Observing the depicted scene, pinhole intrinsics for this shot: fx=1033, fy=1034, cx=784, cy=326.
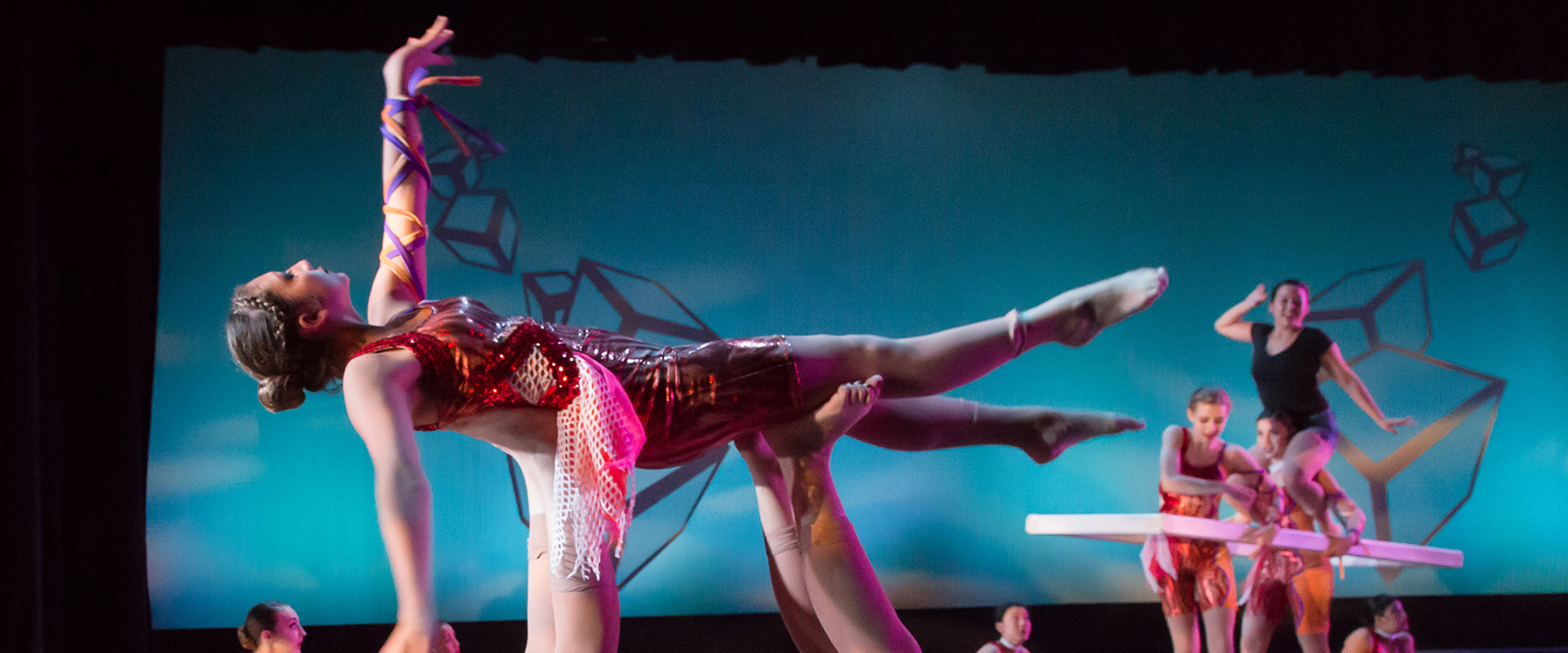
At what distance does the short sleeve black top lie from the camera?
3652 mm

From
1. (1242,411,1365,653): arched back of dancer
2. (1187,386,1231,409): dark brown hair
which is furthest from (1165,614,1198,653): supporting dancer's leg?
(1187,386,1231,409): dark brown hair

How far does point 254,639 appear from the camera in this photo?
9.16 ft

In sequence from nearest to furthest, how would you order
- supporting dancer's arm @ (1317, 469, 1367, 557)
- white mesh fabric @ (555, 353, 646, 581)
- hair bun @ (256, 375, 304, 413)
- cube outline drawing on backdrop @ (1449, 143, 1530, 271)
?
white mesh fabric @ (555, 353, 646, 581)
hair bun @ (256, 375, 304, 413)
supporting dancer's arm @ (1317, 469, 1367, 557)
cube outline drawing on backdrop @ (1449, 143, 1530, 271)

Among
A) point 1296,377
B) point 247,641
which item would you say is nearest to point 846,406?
point 247,641

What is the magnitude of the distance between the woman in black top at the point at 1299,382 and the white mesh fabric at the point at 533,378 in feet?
9.11

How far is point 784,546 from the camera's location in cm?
172

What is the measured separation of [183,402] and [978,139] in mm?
3311

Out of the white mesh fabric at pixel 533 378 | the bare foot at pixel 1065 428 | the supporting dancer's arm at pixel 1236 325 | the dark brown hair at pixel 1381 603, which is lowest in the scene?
the dark brown hair at pixel 1381 603

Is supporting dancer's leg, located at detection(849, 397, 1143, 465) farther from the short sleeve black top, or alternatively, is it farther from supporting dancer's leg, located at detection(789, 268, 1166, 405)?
the short sleeve black top

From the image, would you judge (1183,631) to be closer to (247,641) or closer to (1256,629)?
(1256,629)

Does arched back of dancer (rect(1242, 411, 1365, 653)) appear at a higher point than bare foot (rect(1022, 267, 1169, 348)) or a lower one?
lower

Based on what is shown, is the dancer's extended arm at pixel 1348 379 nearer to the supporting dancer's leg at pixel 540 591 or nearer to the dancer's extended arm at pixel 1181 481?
the dancer's extended arm at pixel 1181 481

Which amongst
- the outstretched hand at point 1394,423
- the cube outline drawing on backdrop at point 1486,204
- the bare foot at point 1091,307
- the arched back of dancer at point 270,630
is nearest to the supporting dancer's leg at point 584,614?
the bare foot at point 1091,307

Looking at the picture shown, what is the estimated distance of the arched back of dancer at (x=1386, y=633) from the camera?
A: 10.7ft
